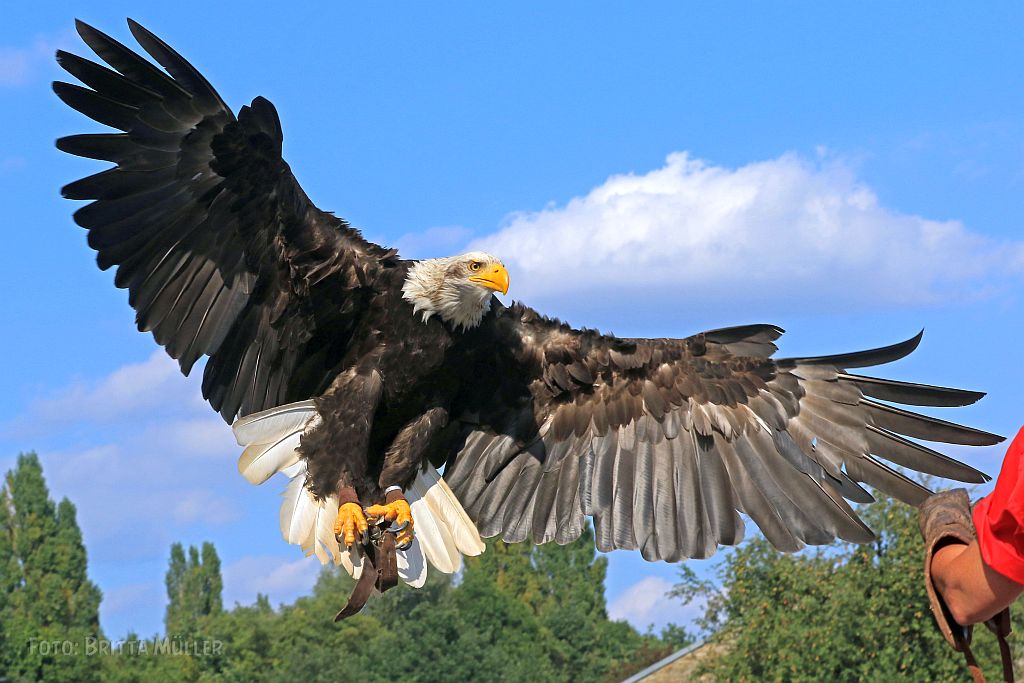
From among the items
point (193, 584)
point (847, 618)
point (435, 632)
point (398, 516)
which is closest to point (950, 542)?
point (398, 516)

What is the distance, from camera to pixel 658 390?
21.1 feet

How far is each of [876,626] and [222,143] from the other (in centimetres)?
2317

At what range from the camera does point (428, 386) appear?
19.8 feet

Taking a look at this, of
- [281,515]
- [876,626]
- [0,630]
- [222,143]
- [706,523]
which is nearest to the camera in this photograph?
[222,143]

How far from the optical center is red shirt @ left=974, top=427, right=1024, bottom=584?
2676 millimetres

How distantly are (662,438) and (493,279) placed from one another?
4.14 feet

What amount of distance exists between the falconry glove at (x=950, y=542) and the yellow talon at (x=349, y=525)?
2.87 metres

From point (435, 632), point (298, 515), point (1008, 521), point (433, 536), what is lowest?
point (1008, 521)

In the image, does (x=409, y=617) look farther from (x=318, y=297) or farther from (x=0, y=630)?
(x=318, y=297)

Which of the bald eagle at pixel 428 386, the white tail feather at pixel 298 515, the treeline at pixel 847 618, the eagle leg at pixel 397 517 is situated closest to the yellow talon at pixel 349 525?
the bald eagle at pixel 428 386

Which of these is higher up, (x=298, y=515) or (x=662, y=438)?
(x=662, y=438)

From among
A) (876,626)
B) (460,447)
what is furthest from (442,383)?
(876,626)

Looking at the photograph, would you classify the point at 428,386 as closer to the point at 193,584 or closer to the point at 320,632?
the point at 320,632

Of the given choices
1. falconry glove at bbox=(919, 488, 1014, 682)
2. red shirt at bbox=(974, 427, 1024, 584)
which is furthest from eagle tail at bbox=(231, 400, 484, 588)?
red shirt at bbox=(974, 427, 1024, 584)
